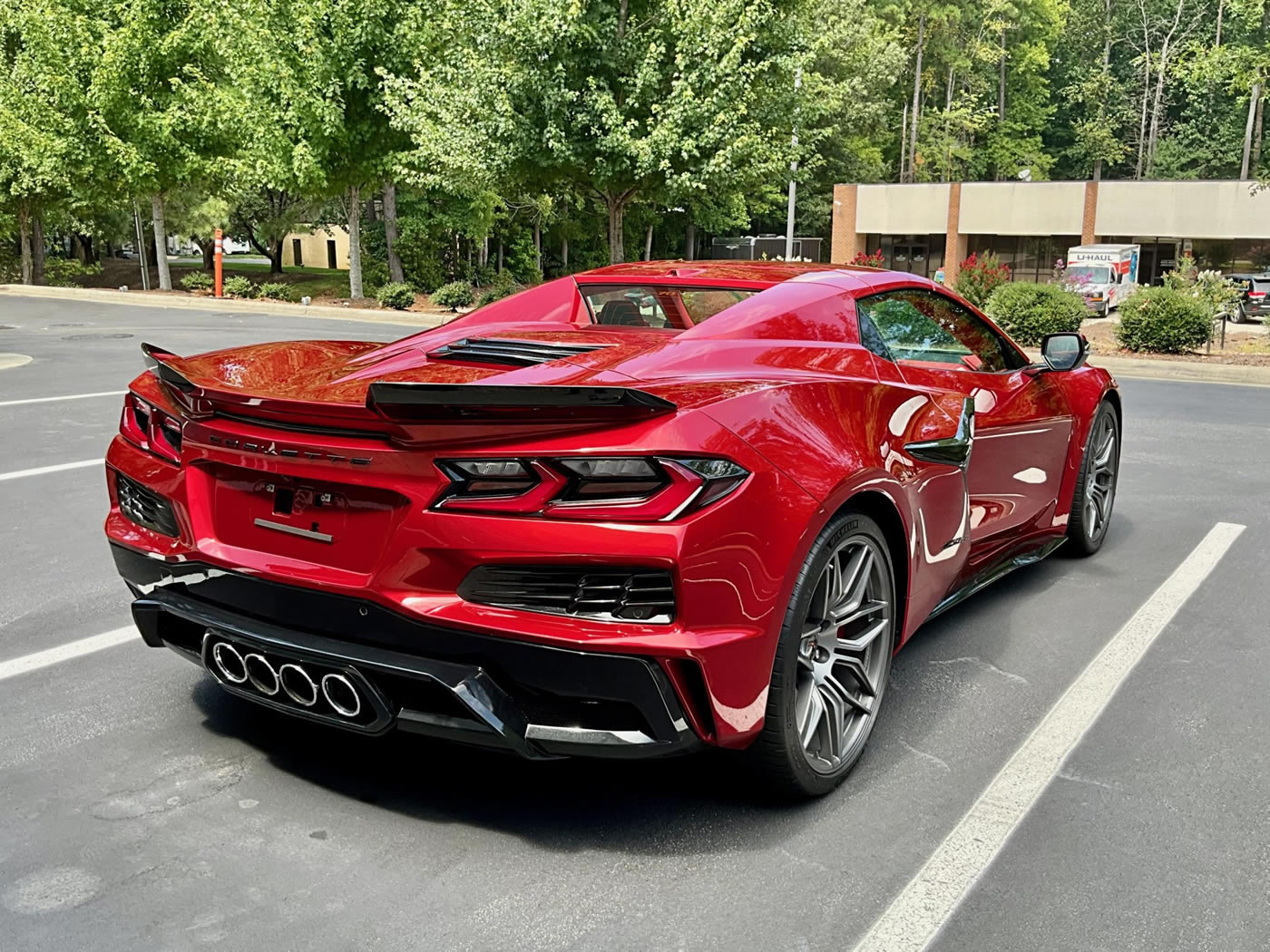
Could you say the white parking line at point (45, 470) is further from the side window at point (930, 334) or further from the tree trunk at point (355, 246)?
the tree trunk at point (355, 246)

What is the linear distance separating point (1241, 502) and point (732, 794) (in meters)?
5.48

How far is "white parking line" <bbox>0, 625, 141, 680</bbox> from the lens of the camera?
13.8ft

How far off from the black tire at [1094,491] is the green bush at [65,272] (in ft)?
135

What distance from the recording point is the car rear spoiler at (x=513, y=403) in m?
2.69

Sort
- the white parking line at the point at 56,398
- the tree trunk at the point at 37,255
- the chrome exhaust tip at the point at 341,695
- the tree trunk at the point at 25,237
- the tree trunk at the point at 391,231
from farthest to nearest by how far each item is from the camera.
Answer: the tree trunk at the point at 37,255, the tree trunk at the point at 25,237, the tree trunk at the point at 391,231, the white parking line at the point at 56,398, the chrome exhaust tip at the point at 341,695

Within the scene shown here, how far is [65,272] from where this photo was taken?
42.0m

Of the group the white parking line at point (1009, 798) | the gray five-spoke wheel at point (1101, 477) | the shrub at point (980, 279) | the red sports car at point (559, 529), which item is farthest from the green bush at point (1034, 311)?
the red sports car at point (559, 529)

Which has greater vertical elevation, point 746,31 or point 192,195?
point 746,31

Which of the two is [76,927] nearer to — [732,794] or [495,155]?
[732,794]

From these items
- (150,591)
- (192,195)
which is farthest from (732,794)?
(192,195)

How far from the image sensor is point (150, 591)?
329 cm

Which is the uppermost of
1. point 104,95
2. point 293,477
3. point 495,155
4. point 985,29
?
point 985,29

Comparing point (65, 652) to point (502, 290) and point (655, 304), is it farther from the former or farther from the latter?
point (502, 290)

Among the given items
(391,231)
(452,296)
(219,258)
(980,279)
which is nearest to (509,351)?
(980,279)
